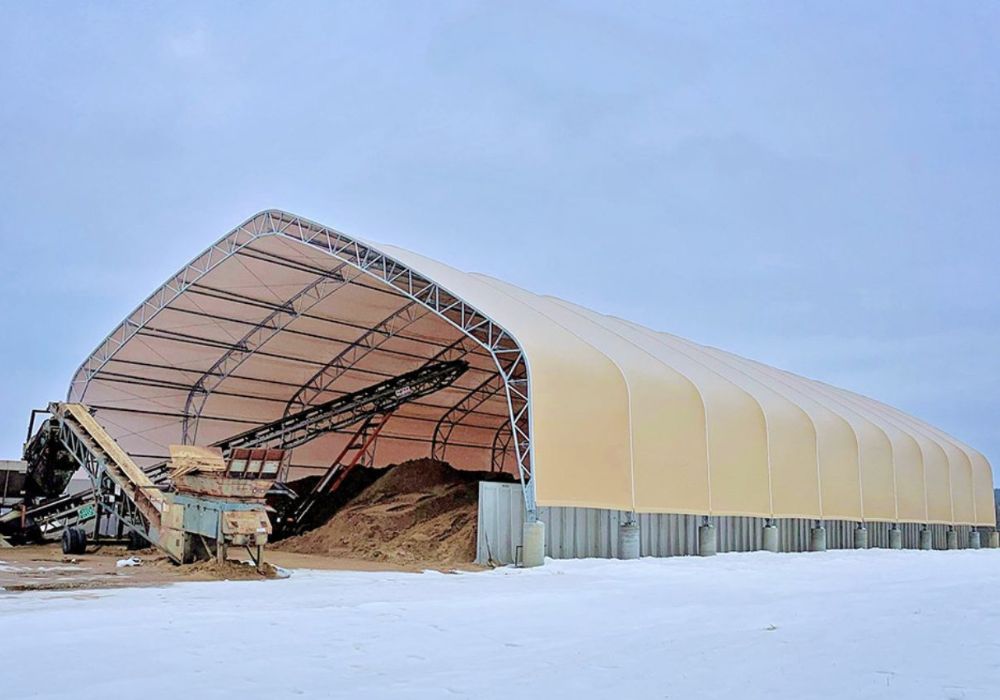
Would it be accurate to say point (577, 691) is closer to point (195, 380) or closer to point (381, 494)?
point (381, 494)

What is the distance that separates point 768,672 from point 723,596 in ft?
26.3

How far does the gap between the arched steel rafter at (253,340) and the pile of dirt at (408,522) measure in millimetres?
6267

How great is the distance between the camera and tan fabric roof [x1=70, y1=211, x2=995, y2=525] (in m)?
24.1

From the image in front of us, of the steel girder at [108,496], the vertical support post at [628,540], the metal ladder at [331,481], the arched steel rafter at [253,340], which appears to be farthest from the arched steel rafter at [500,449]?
the steel girder at [108,496]

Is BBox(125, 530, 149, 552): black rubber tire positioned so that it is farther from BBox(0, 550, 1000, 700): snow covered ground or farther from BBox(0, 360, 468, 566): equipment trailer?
BBox(0, 550, 1000, 700): snow covered ground

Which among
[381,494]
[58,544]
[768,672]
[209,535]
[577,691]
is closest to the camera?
[577,691]

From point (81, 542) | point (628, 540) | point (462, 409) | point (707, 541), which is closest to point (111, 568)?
point (81, 542)

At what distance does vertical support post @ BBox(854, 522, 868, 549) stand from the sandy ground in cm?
1766

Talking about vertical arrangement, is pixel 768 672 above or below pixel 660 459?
below

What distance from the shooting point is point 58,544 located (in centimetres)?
2839

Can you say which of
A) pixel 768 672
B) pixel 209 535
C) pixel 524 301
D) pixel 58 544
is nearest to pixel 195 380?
pixel 58 544

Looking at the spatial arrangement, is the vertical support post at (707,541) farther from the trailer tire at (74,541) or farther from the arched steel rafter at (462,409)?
the trailer tire at (74,541)

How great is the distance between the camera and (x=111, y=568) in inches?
818

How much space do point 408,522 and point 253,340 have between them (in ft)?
28.6
